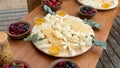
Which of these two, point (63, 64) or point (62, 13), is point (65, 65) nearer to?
point (63, 64)

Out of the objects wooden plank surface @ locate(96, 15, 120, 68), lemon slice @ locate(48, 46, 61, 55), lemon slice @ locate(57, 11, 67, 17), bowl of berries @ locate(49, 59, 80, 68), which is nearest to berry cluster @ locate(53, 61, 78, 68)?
bowl of berries @ locate(49, 59, 80, 68)

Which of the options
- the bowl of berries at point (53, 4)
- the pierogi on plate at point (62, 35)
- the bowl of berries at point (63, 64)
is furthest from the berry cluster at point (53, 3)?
the bowl of berries at point (63, 64)

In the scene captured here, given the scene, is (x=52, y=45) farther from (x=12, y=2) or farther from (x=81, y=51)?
(x=12, y=2)

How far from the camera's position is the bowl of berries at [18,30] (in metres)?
1.19

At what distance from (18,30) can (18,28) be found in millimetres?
19

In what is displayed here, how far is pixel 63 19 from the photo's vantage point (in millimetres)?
1345

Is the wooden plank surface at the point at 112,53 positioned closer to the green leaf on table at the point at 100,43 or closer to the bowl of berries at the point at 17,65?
the green leaf on table at the point at 100,43

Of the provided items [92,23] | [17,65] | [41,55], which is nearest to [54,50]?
[41,55]

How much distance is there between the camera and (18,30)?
47.5 inches

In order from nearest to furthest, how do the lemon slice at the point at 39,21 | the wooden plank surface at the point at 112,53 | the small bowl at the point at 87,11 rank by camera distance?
the lemon slice at the point at 39,21, the small bowl at the point at 87,11, the wooden plank surface at the point at 112,53

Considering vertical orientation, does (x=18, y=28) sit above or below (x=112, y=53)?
above

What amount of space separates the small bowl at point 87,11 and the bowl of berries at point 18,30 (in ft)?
1.25

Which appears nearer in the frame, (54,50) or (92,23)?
(54,50)

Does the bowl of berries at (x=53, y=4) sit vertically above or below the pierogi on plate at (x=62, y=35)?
above
